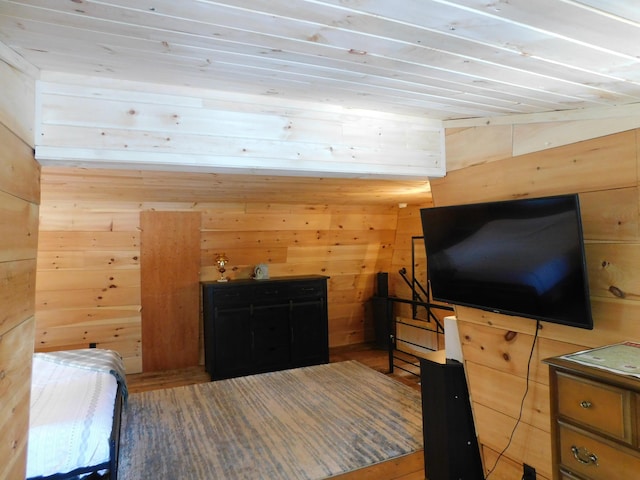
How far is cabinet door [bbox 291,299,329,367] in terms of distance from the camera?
191 inches

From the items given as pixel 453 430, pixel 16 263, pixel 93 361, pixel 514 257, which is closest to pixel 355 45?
pixel 514 257

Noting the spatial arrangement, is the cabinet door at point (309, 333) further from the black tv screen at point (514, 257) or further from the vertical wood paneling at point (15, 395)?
the vertical wood paneling at point (15, 395)

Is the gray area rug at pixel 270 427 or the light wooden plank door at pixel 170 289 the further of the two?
the light wooden plank door at pixel 170 289

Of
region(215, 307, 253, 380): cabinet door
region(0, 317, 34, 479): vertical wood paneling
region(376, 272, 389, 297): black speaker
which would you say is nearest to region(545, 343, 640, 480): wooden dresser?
region(0, 317, 34, 479): vertical wood paneling

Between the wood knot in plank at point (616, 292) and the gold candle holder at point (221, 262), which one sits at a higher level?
the gold candle holder at point (221, 262)

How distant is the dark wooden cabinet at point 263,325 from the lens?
446 centimetres

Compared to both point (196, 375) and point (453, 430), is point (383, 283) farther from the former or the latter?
point (453, 430)

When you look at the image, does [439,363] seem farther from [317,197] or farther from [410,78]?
[317,197]

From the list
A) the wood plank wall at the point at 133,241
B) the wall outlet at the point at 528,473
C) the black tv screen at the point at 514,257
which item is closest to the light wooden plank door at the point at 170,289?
the wood plank wall at the point at 133,241

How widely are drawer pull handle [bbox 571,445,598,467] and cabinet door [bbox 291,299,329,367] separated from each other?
3693 mm

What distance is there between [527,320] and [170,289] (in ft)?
13.0

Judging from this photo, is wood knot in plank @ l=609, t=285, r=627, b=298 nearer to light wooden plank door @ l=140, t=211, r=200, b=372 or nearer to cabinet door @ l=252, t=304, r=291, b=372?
cabinet door @ l=252, t=304, r=291, b=372

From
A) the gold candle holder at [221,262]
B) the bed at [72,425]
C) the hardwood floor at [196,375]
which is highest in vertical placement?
the gold candle holder at [221,262]

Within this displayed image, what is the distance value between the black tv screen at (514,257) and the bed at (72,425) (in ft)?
6.85
